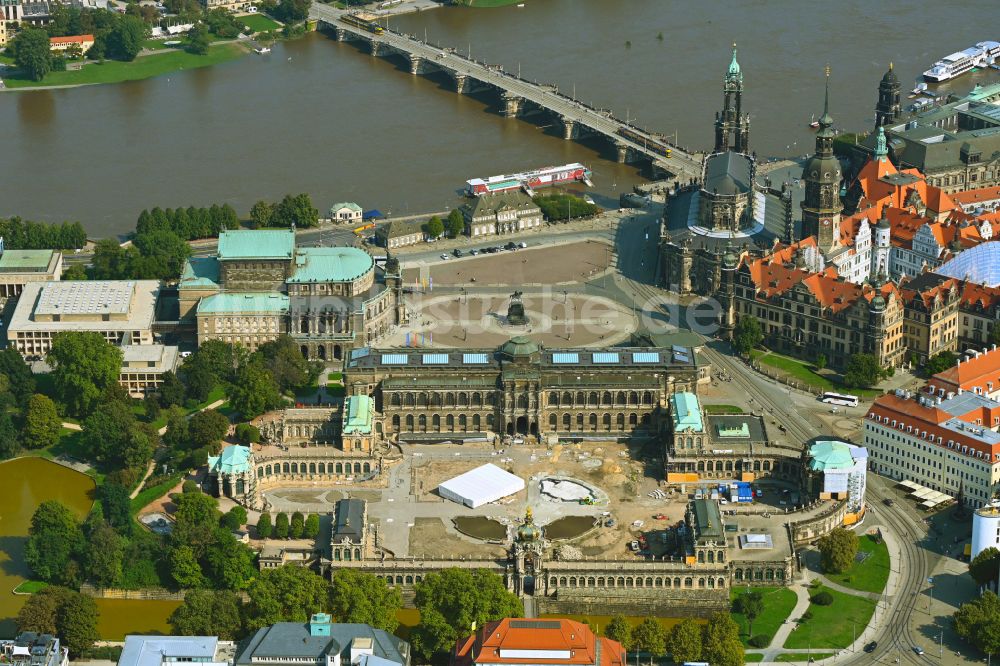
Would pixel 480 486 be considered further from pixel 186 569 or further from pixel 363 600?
pixel 186 569

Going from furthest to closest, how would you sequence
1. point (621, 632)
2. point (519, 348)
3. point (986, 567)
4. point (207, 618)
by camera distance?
1. point (519, 348)
2. point (986, 567)
3. point (207, 618)
4. point (621, 632)

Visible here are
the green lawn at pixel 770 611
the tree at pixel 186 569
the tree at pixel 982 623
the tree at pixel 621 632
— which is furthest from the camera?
the tree at pixel 186 569

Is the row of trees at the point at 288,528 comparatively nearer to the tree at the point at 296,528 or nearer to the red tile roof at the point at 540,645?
the tree at the point at 296,528

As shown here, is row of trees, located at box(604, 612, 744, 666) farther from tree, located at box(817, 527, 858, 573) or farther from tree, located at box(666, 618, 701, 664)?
tree, located at box(817, 527, 858, 573)

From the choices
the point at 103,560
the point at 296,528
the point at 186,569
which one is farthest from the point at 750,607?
the point at 103,560

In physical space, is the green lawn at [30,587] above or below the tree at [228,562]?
below

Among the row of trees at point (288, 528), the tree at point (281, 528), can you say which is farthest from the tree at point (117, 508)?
the tree at point (281, 528)

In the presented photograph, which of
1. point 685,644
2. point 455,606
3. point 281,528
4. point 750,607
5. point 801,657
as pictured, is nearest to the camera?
point 685,644
